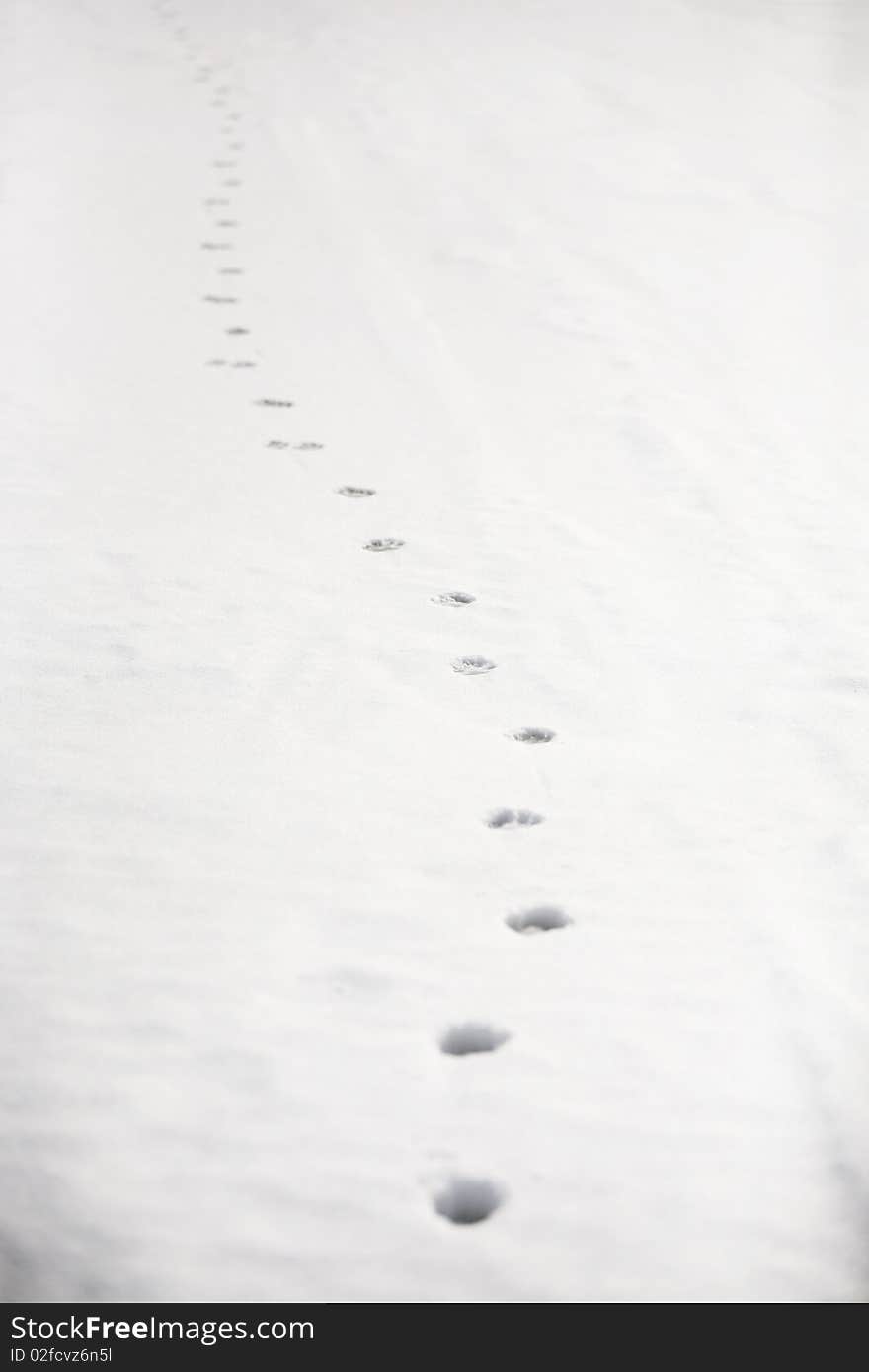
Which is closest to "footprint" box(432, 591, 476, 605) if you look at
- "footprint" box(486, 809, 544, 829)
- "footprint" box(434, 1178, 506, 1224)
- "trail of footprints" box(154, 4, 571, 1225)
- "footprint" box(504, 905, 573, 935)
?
"trail of footprints" box(154, 4, 571, 1225)

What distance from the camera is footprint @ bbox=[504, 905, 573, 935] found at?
1.74 metres

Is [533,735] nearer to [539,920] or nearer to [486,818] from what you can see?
[486,818]

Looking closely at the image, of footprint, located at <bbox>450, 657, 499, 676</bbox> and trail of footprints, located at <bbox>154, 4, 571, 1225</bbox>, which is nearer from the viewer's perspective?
trail of footprints, located at <bbox>154, 4, 571, 1225</bbox>

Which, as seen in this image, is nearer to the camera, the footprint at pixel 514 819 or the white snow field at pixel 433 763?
the white snow field at pixel 433 763

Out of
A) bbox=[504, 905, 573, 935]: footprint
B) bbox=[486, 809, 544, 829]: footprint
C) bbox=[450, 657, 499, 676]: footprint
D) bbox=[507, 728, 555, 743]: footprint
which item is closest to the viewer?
bbox=[504, 905, 573, 935]: footprint

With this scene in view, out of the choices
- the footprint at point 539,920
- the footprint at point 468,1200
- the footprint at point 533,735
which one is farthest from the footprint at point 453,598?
the footprint at point 468,1200

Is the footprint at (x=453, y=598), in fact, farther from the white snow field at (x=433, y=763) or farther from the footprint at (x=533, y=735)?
the footprint at (x=533, y=735)

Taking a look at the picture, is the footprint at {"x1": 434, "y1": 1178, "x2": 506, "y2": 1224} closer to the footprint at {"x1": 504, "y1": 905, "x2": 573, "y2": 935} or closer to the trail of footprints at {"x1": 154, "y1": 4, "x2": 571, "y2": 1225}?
the trail of footprints at {"x1": 154, "y1": 4, "x2": 571, "y2": 1225}

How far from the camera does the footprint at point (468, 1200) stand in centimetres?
134

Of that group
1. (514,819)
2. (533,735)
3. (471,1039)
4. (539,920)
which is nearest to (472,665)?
(533,735)

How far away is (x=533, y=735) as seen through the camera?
7.09 ft

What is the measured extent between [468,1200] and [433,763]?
82cm
